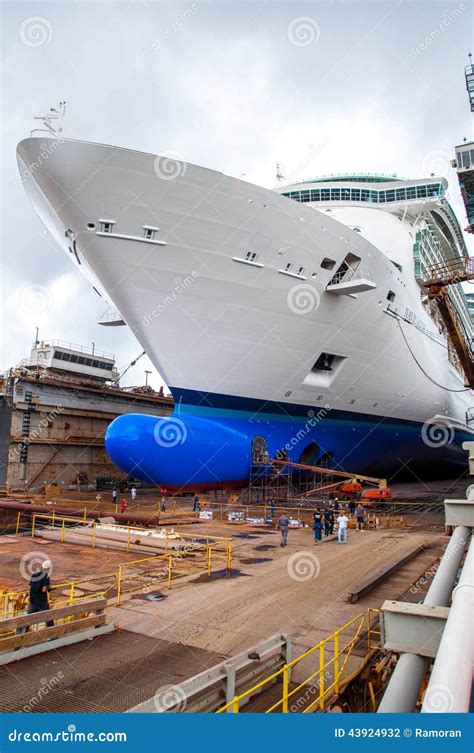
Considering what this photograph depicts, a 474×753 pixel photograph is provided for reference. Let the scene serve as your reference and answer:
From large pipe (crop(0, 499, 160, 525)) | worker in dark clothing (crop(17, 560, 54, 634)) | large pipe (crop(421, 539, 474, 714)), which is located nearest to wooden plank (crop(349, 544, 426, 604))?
worker in dark clothing (crop(17, 560, 54, 634))

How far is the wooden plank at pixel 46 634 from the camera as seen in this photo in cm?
475

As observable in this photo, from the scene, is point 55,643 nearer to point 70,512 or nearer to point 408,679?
point 408,679

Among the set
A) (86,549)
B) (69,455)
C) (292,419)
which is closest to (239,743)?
(86,549)

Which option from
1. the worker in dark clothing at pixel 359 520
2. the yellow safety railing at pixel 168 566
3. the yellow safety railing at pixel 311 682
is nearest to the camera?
the yellow safety railing at pixel 311 682

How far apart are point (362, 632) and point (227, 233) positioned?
11759mm

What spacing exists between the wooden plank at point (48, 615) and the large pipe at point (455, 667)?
416 cm

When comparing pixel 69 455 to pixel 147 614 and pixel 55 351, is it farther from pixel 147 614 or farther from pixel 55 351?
pixel 147 614

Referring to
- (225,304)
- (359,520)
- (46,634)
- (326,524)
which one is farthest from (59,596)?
(225,304)

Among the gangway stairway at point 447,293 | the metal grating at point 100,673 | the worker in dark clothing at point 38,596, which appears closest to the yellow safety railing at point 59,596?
the worker in dark clothing at point 38,596

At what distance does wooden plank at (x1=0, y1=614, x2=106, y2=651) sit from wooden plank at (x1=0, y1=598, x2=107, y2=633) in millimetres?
91

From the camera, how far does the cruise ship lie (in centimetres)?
1411

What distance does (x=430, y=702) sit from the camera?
1.96m

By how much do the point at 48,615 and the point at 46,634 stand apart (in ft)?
0.57

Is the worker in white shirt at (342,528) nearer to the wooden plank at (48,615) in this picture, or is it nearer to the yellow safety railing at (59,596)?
the yellow safety railing at (59,596)
